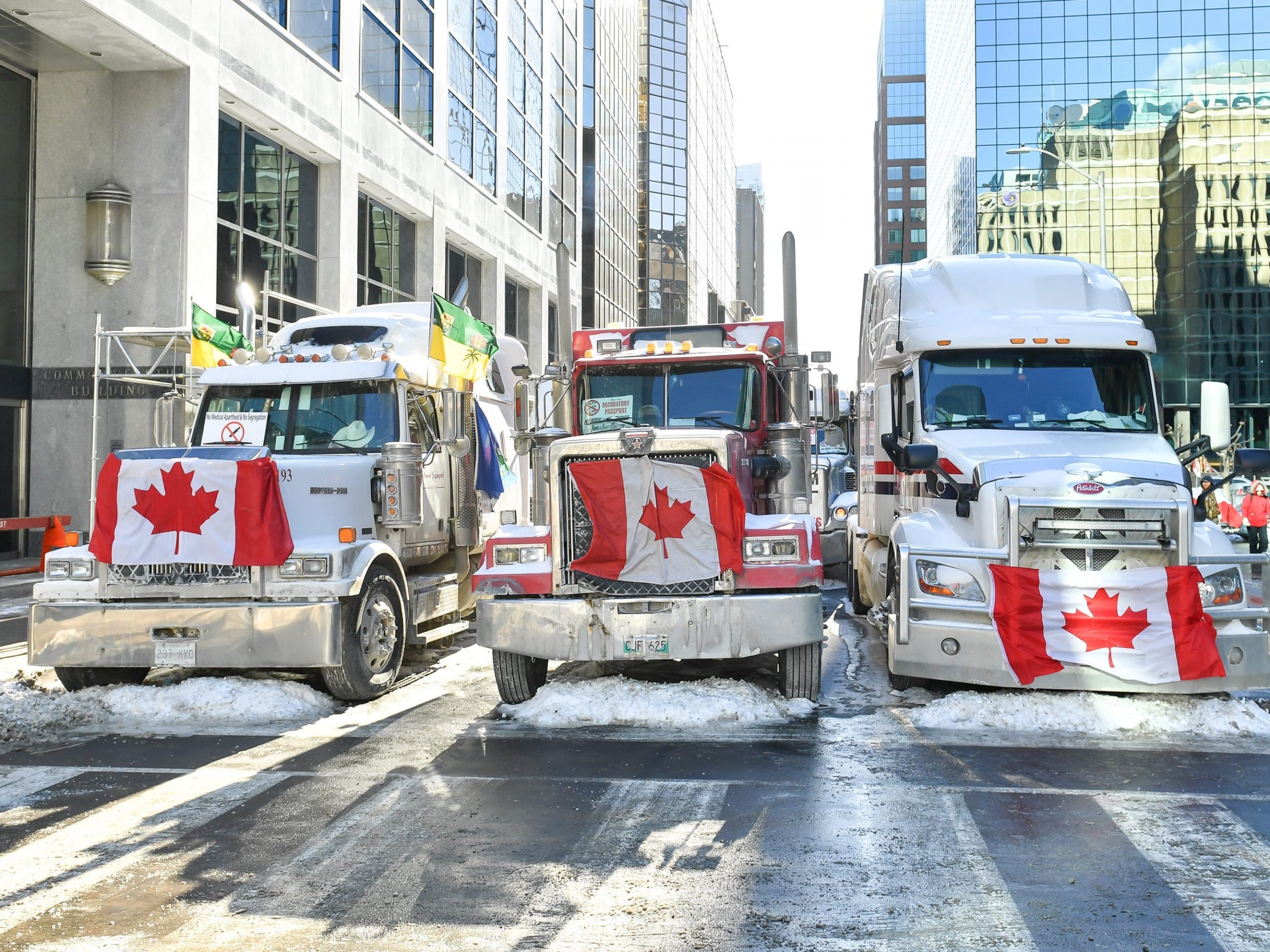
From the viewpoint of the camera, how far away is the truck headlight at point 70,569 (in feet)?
29.5

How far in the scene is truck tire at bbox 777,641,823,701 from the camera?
855 cm

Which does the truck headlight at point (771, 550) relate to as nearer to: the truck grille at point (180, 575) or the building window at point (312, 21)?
the truck grille at point (180, 575)

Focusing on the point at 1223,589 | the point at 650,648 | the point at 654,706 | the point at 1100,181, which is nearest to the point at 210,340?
the point at 650,648

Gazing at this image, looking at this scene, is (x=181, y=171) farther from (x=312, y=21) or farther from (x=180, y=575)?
(x=180, y=575)

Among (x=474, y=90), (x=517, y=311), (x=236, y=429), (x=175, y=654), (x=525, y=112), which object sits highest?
(x=525, y=112)

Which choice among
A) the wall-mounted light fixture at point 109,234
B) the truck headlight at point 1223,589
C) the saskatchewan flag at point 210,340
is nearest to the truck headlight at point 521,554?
the truck headlight at point 1223,589

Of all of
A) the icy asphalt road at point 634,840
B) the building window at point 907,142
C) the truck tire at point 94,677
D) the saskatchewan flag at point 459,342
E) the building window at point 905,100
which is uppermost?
the building window at point 905,100

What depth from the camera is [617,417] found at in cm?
1045

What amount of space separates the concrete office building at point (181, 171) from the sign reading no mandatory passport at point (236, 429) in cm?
1039

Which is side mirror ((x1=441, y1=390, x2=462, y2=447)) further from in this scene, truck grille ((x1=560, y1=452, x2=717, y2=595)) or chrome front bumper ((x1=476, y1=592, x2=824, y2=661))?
chrome front bumper ((x1=476, y1=592, x2=824, y2=661))

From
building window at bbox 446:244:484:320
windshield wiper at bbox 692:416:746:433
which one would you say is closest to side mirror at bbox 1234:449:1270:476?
windshield wiper at bbox 692:416:746:433

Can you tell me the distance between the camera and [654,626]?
833 cm

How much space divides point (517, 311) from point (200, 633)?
36.0m

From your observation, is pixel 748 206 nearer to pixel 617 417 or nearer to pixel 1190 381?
pixel 1190 381
